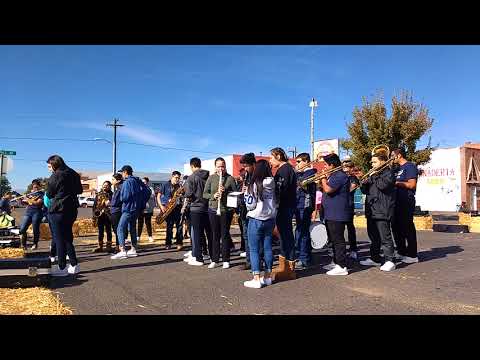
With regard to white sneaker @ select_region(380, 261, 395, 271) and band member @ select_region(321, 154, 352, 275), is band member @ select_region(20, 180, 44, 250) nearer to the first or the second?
band member @ select_region(321, 154, 352, 275)

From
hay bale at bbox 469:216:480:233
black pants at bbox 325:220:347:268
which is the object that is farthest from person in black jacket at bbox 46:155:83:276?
hay bale at bbox 469:216:480:233

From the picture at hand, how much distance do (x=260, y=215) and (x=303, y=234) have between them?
6.06 feet

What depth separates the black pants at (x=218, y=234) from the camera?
7.03 metres

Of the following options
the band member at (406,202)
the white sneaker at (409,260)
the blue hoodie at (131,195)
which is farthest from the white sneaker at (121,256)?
the white sneaker at (409,260)

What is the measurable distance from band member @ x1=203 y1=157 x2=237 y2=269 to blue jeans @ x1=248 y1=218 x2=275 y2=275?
141cm

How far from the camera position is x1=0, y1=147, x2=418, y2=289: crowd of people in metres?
5.70

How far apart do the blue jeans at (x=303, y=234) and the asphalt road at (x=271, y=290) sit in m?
0.27

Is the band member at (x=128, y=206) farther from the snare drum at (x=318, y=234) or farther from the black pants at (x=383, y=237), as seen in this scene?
the black pants at (x=383, y=237)

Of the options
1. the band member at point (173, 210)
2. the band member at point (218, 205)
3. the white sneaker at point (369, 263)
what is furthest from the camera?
the band member at point (173, 210)
